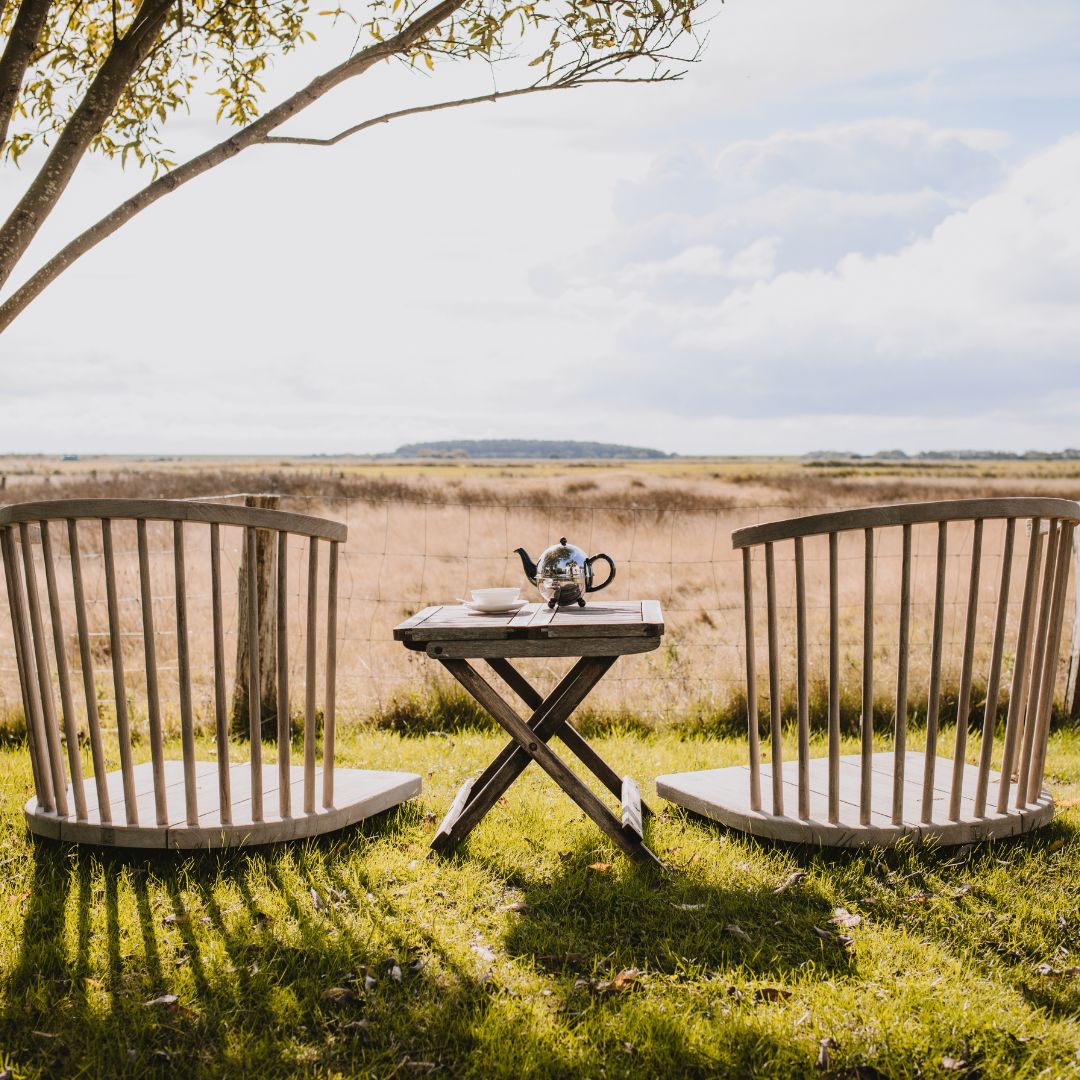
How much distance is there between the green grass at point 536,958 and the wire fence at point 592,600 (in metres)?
1.59

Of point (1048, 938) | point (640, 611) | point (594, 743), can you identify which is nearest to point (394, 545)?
point (594, 743)

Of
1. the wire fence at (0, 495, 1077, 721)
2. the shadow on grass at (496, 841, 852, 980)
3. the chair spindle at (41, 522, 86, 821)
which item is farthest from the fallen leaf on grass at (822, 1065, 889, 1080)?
the chair spindle at (41, 522, 86, 821)

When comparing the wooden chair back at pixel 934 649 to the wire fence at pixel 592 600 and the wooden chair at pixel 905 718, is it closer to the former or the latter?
the wooden chair at pixel 905 718

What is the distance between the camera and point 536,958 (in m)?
3.28

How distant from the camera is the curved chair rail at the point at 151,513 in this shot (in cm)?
341

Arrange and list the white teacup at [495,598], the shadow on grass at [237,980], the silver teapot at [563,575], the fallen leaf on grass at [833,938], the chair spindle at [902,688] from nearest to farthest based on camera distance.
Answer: the shadow on grass at [237,980]
the fallen leaf on grass at [833,938]
the chair spindle at [902,688]
the white teacup at [495,598]
the silver teapot at [563,575]

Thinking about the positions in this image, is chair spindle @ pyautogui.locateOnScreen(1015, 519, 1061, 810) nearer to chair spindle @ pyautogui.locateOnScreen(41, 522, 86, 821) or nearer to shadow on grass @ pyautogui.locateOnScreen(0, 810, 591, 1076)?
shadow on grass @ pyautogui.locateOnScreen(0, 810, 591, 1076)

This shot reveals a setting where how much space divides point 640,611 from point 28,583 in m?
2.47

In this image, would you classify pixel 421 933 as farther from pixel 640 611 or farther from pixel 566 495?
pixel 566 495

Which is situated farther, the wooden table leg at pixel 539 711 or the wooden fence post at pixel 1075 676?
the wooden fence post at pixel 1075 676

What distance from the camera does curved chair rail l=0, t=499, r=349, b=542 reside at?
3.41 metres

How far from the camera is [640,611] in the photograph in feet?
14.0

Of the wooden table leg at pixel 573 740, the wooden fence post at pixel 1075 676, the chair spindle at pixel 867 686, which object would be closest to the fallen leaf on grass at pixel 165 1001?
the wooden table leg at pixel 573 740

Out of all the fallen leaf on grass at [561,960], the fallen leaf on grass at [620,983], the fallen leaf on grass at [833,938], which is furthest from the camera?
the fallen leaf on grass at [833,938]
